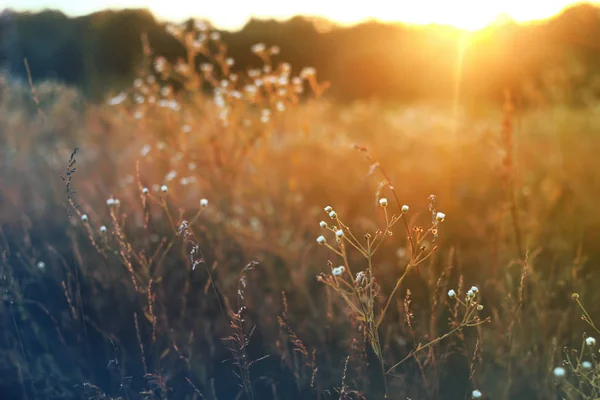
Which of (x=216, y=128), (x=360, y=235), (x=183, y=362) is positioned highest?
(x=216, y=128)

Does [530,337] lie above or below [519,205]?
below

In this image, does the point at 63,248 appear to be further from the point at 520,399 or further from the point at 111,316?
the point at 520,399

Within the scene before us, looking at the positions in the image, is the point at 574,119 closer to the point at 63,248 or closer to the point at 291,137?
the point at 291,137

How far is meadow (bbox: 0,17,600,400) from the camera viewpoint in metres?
1.99

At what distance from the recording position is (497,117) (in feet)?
19.6

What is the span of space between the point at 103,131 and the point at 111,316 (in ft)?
9.46

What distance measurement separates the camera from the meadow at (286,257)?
6.52 ft

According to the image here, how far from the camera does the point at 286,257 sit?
2.88 meters

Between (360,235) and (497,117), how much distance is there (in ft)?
12.2

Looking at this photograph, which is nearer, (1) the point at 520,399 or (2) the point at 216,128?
(1) the point at 520,399

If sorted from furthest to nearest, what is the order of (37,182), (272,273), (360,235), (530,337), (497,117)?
1. (497,117)
2. (37,182)
3. (360,235)
4. (272,273)
5. (530,337)

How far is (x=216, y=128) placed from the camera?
11.5 feet

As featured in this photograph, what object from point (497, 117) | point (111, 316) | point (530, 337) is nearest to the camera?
point (530, 337)

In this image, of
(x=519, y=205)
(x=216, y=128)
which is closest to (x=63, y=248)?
(x=216, y=128)
